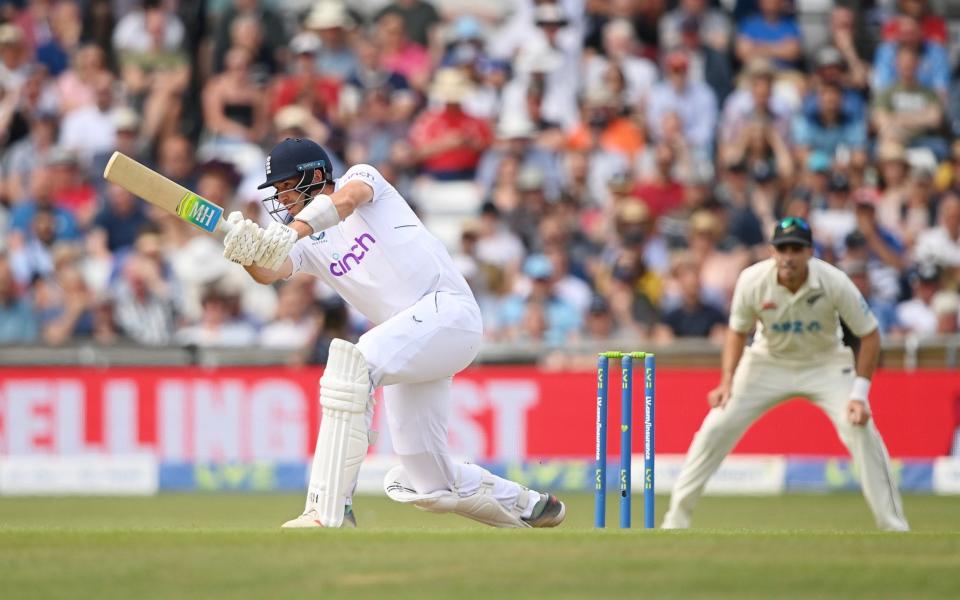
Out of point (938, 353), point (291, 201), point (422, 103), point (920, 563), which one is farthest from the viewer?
point (422, 103)

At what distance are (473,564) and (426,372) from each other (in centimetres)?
128

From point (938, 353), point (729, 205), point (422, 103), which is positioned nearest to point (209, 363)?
point (422, 103)

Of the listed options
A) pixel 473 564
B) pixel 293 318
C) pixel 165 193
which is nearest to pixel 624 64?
pixel 293 318

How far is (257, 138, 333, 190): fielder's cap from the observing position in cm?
661

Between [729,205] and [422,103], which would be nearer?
[729,205]

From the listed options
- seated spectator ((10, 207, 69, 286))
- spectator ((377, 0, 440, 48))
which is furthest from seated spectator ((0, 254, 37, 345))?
spectator ((377, 0, 440, 48))

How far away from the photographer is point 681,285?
12.1 m

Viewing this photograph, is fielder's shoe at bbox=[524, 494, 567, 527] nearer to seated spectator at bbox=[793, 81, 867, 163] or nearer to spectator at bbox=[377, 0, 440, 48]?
seated spectator at bbox=[793, 81, 867, 163]

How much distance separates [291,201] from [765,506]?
4734mm

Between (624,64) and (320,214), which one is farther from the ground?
(624,64)

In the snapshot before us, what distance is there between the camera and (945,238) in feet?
41.5

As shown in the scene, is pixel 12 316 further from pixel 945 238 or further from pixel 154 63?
pixel 945 238

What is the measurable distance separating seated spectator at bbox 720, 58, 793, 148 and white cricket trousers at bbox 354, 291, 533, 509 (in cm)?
726

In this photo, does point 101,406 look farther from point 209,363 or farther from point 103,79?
point 103,79
